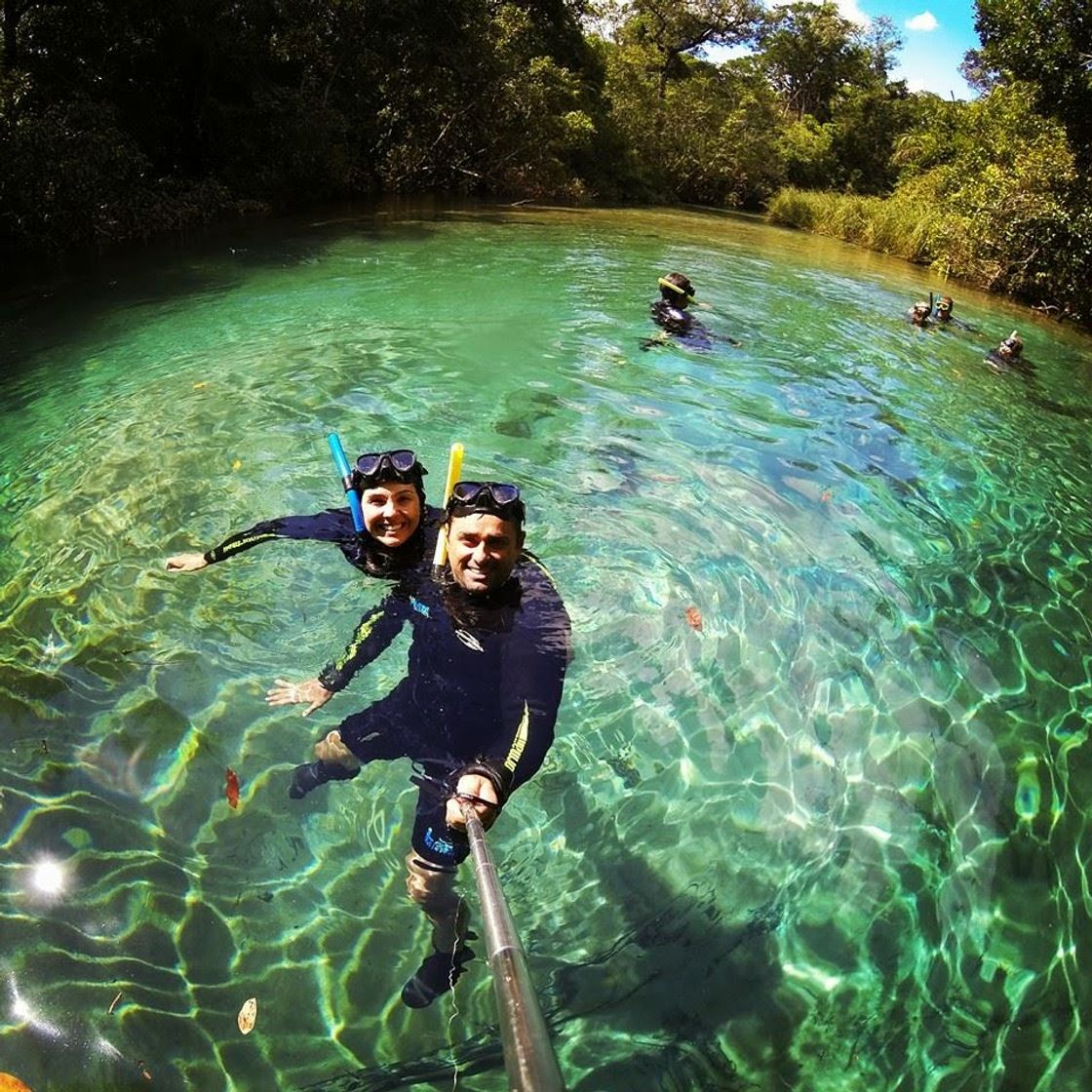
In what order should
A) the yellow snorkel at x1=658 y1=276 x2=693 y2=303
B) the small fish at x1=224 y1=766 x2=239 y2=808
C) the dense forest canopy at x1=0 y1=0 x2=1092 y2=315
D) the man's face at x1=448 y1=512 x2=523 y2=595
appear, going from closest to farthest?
the man's face at x1=448 y1=512 x2=523 y2=595
the small fish at x1=224 y1=766 x2=239 y2=808
the yellow snorkel at x1=658 y1=276 x2=693 y2=303
the dense forest canopy at x1=0 y1=0 x2=1092 y2=315

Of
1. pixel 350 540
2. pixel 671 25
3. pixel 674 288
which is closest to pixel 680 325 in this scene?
pixel 674 288

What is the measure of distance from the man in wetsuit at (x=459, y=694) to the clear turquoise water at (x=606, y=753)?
0.96ft

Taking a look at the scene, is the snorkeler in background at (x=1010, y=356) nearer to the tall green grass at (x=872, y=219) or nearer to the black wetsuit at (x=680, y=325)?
the black wetsuit at (x=680, y=325)

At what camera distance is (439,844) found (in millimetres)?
2674

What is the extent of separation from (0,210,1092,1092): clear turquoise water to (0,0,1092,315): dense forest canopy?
9539mm

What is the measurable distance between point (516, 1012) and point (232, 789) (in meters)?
2.53

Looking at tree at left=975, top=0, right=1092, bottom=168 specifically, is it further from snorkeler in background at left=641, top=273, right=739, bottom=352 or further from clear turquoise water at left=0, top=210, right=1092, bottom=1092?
clear turquoise water at left=0, top=210, right=1092, bottom=1092

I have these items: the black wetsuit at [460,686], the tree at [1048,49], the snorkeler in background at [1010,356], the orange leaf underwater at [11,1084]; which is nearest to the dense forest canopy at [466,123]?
the tree at [1048,49]

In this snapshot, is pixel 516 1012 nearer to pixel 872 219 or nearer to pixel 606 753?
pixel 606 753

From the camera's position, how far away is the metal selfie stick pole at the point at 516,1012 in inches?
46.6

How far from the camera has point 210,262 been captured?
44.2 feet

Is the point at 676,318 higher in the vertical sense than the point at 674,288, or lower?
lower

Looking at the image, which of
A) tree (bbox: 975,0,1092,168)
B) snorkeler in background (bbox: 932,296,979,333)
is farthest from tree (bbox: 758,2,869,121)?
snorkeler in background (bbox: 932,296,979,333)

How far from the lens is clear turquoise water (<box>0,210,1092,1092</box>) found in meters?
2.67
